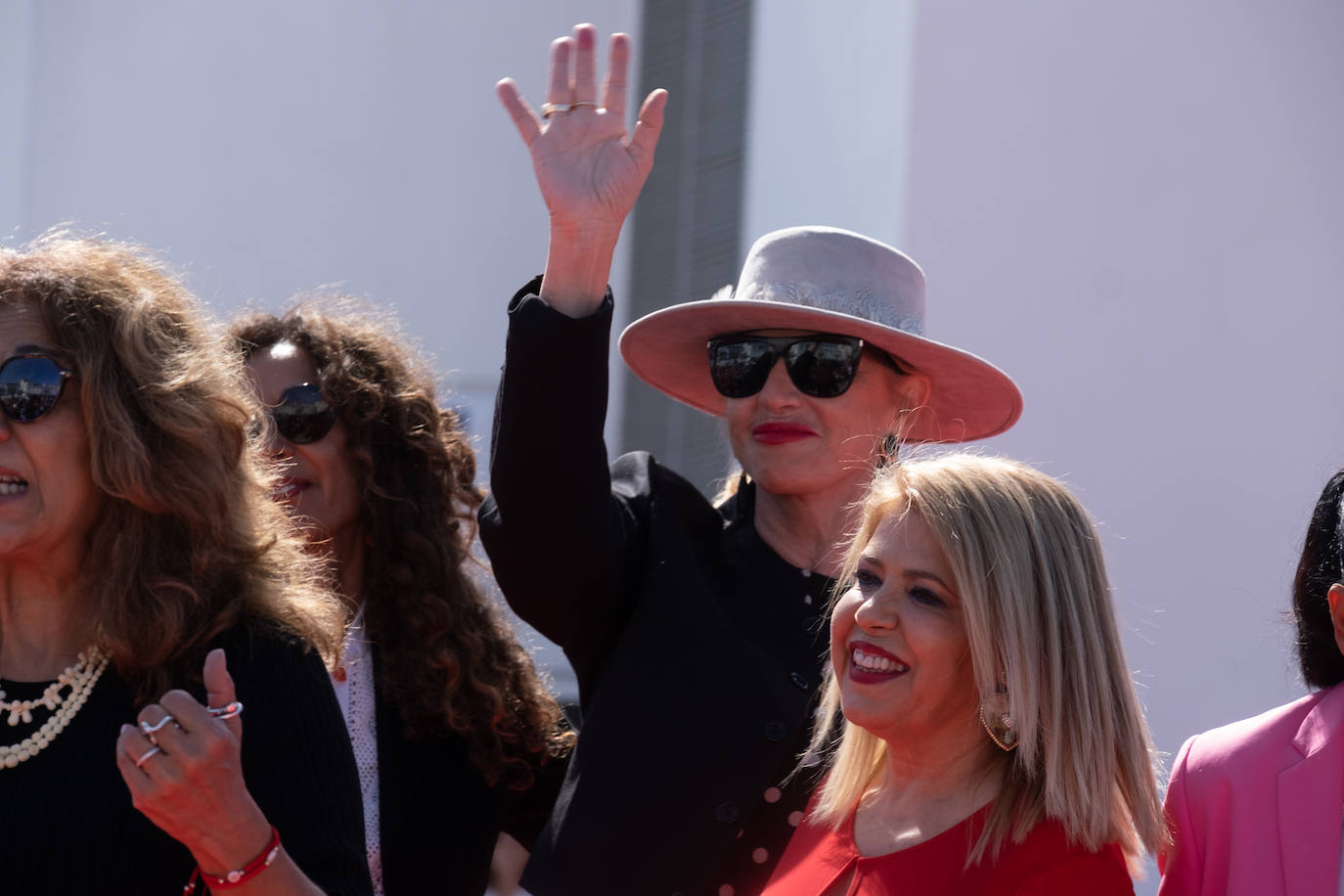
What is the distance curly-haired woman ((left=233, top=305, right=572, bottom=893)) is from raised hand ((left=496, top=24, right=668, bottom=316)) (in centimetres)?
79

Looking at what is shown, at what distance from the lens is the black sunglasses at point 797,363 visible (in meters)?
2.83

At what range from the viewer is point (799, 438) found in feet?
9.14

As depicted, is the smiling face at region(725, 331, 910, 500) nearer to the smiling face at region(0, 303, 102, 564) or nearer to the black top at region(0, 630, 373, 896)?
the black top at region(0, 630, 373, 896)

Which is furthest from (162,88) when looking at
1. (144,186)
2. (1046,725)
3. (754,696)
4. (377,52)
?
(1046,725)

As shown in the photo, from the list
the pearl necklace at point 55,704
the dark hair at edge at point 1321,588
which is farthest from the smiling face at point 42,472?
the dark hair at edge at point 1321,588

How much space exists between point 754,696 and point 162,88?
5939mm

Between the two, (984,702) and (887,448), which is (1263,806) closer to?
(984,702)

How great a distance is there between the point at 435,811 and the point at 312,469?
2.41 ft

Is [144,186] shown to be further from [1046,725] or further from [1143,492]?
[1046,725]

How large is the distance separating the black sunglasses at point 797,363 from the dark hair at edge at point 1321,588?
84cm

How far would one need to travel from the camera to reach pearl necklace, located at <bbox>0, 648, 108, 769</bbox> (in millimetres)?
2064

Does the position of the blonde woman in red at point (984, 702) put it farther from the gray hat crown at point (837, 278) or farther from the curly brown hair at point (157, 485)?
the curly brown hair at point (157, 485)

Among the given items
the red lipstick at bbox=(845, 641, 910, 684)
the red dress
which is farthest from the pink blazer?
the red lipstick at bbox=(845, 641, 910, 684)

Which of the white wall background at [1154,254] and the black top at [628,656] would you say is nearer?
the black top at [628,656]
